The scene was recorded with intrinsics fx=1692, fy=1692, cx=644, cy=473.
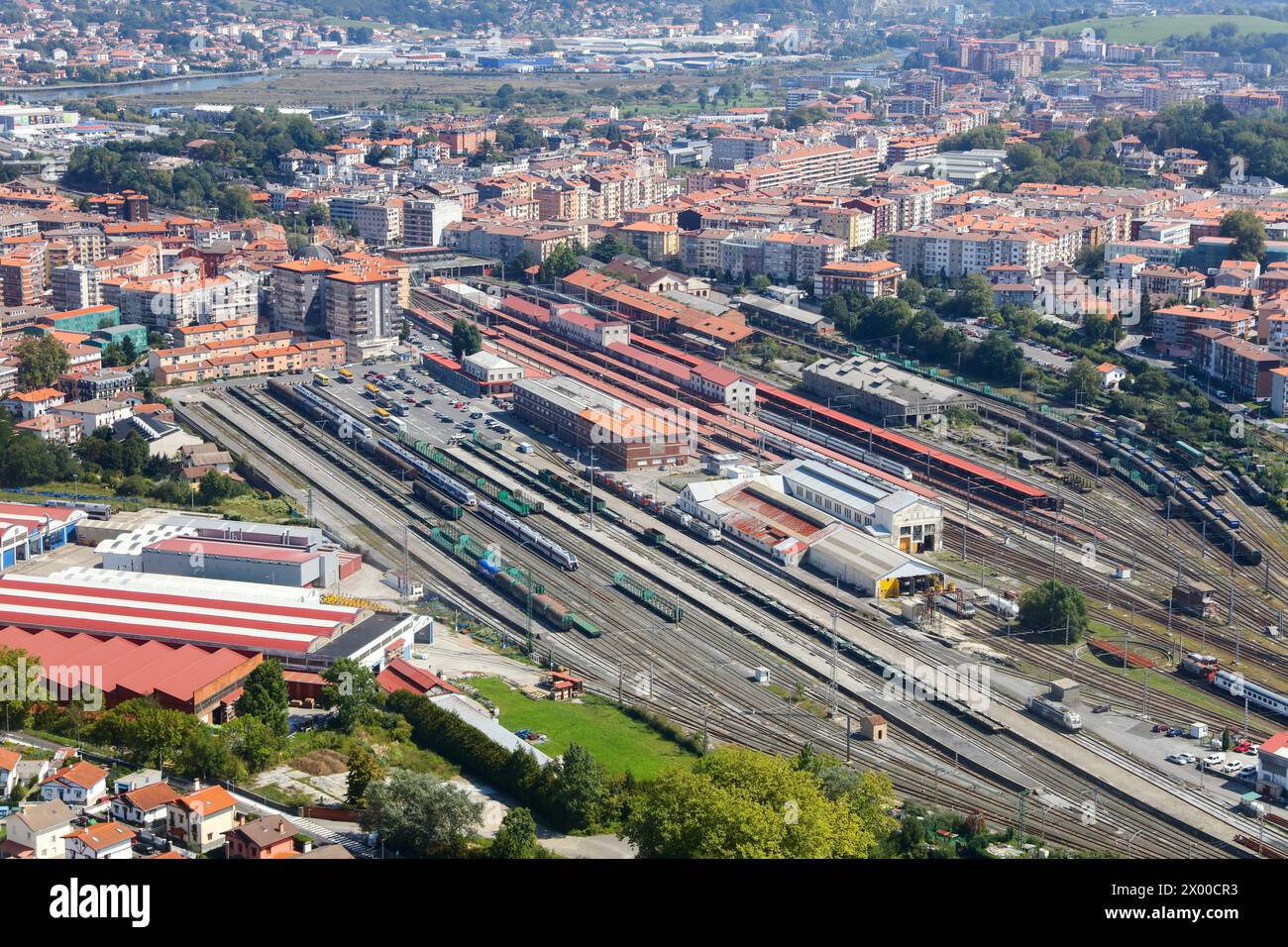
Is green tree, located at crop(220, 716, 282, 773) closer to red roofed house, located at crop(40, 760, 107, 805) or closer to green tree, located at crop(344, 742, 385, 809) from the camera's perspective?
green tree, located at crop(344, 742, 385, 809)

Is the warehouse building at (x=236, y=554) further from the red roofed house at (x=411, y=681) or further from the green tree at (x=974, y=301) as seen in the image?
the green tree at (x=974, y=301)

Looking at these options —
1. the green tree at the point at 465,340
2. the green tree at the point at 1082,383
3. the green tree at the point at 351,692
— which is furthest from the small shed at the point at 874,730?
the green tree at the point at 465,340

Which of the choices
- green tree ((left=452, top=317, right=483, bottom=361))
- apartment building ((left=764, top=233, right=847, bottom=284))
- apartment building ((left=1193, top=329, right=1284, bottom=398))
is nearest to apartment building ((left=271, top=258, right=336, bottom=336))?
green tree ((left=452, top=317, right=483, bottom=361))

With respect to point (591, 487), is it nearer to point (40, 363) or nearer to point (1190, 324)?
point (40, 363)

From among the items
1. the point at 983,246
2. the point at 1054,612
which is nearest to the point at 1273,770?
the point at 1054,612

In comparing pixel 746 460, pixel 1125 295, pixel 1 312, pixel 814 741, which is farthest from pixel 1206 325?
pixel 1 312
